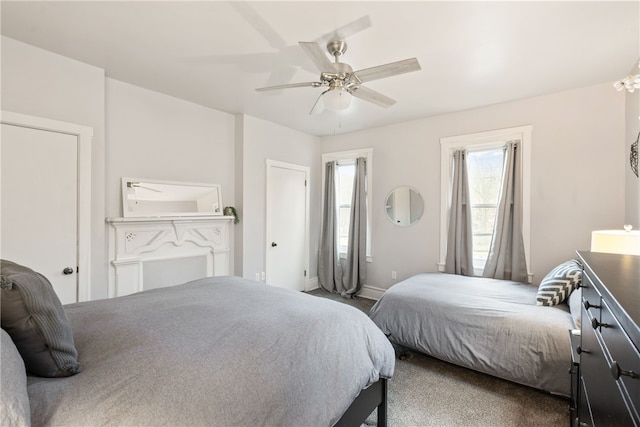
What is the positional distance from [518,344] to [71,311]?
2.95 m

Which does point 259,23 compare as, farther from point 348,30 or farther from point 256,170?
point 256,170

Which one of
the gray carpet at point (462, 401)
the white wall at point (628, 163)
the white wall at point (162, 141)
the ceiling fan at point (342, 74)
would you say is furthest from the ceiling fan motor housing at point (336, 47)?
the gray carpet at point (462, 401)

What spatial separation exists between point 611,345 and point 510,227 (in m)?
2.90

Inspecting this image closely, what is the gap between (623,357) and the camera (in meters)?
0.70

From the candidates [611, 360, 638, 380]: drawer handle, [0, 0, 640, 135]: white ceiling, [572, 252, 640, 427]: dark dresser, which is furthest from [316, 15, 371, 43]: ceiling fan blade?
[611, 360, 638, 380]: drawer handle

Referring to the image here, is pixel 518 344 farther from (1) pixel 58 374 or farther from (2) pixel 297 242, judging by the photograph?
(2) pixel 297 242

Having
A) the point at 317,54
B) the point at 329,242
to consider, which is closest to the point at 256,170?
the point at 329,242

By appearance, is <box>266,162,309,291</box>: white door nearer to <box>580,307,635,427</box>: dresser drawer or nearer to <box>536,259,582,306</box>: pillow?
<box>536,259,582,306</box>: pillow

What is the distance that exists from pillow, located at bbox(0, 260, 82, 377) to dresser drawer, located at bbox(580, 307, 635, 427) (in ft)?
5.40

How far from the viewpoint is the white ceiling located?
6.05 feet

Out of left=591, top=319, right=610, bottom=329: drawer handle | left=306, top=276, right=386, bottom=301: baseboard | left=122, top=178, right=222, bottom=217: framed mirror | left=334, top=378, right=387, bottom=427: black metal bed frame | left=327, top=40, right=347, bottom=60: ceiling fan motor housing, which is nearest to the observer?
left=591, top=319, right=610, bottom=329: drawer handle

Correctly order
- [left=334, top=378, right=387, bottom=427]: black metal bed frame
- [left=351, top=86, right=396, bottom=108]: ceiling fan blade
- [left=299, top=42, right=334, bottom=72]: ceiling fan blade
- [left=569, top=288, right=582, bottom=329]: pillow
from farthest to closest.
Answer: [left=351, top=86, right=396, bottom=108]: ceiling fan blade
[left=569, top=288, right=582, bottom=329]: pillow
[left=299, top=42, right=334, bottom=72]: ceiling fan blade
[left=334, top=378, right=387, bottom=427]: black metal bed frame

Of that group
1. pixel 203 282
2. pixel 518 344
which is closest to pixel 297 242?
pixel 203 282

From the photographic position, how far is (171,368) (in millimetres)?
1051
